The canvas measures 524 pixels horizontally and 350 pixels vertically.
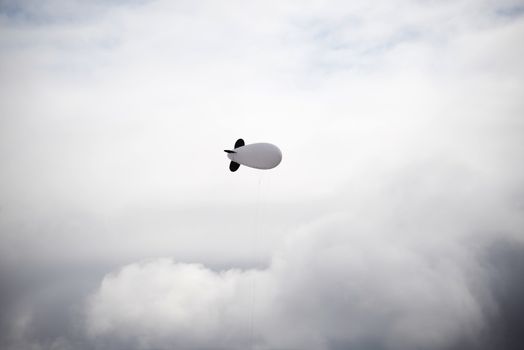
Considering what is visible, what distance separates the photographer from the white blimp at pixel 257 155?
250 feet

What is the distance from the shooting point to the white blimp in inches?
2995

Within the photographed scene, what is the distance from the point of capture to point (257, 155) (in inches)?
3017

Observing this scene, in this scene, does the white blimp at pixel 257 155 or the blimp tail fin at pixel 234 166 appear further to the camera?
the blimp tail fin at pixel 234 166

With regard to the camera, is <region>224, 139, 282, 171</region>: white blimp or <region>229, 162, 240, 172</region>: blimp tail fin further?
<region>229, 162, 240, 172</region>: blimp tail fin

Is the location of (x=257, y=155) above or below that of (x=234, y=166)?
below

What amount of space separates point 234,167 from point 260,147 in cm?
884

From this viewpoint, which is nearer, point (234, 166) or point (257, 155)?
point (257, 155)

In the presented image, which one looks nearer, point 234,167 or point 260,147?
point 260,147

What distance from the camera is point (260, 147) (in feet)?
250
